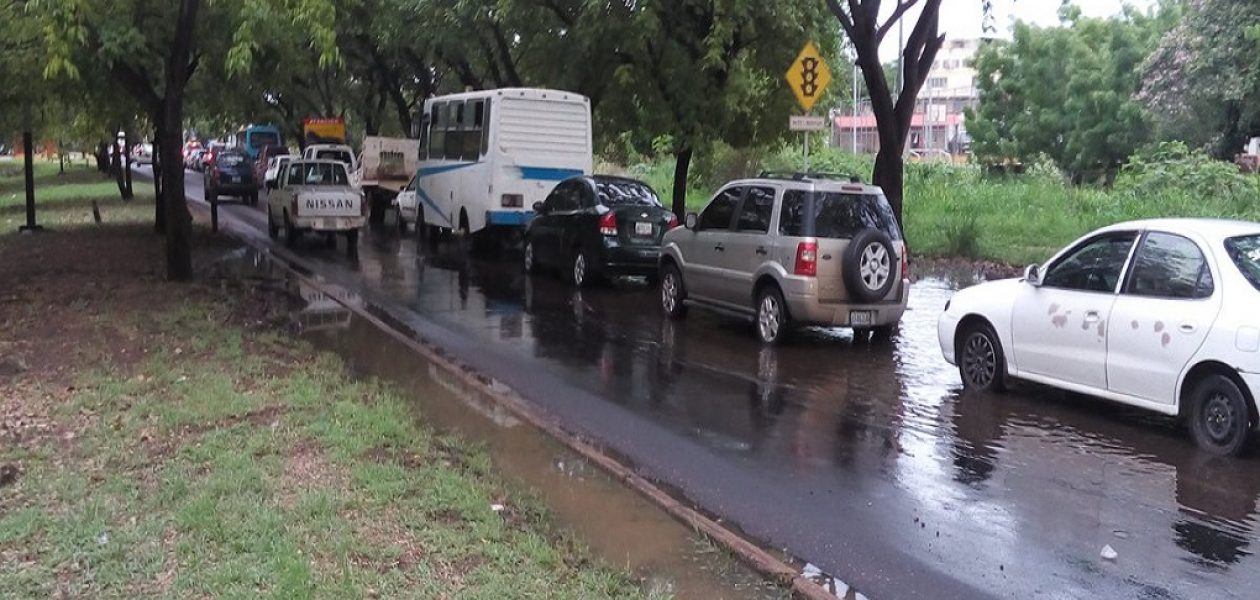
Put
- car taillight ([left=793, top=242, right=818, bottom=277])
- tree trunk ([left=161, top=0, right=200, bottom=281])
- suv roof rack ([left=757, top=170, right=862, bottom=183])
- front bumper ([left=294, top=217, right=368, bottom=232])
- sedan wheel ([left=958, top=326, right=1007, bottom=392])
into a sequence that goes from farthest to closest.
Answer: front bumper ([left=294, top=217, right=368, bottom=232])
tree trunk ([left=161, top=0, right=200, bottom=281])
suv roof rack ([left=757, top=170, right=862, bottom=183])
car taillight ([left=793, top=242, right=818, bottom=277])
sedan wheel ([left=958, top=326, right=1007, bottom=392])

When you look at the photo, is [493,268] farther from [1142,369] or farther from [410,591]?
[410,591]

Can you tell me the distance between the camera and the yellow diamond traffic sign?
16.7 meters

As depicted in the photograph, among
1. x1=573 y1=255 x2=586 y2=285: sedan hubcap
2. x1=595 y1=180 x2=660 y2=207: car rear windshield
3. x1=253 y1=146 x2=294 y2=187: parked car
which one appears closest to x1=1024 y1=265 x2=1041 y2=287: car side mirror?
x1=595 y1=180 x2=660 y2=207: car rear windshield

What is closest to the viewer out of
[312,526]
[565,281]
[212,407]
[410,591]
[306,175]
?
[410,591]

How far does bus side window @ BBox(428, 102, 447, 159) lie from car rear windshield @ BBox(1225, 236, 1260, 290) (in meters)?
17.7

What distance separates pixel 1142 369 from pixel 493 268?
13737mm

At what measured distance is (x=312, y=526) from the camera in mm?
5781

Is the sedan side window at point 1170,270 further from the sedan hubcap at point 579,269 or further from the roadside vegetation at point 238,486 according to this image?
the sedan hubcap at point 579,269

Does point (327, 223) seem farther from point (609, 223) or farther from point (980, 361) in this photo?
point (980, 361)

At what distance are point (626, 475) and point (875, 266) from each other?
218 inches

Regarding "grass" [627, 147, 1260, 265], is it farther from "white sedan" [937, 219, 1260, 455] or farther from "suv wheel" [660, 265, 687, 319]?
"white sedan" [937, 219, 1260, 455]

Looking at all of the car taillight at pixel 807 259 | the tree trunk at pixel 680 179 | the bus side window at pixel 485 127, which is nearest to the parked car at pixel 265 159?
the bus side window at pixel 485 127

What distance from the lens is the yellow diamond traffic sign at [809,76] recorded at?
16734 millimetres

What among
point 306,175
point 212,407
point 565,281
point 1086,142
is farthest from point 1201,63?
point 212,407
